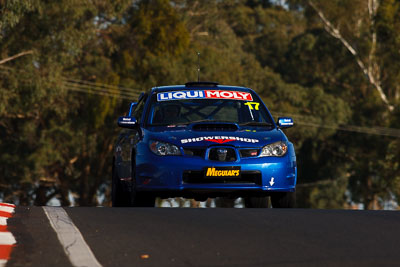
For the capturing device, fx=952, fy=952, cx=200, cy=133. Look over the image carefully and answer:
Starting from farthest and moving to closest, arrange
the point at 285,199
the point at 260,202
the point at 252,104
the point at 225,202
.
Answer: the point at 225,202 → the point at 260,202 → the point at 252,104 → the point at 285,199

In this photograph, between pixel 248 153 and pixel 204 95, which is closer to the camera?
pixel 248 153

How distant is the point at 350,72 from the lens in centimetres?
5344

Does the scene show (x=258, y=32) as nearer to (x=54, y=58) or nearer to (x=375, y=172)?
(x=375, y=172)

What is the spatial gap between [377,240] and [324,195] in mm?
51488

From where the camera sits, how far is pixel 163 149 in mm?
10789

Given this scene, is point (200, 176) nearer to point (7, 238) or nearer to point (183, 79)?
point (7, 238)

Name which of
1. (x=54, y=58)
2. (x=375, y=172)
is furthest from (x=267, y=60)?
(x=54, y=58)

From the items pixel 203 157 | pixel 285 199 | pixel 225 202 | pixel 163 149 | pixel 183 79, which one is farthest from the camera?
pixel 225 202

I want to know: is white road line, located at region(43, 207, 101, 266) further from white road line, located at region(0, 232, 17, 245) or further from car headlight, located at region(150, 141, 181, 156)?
car headlight, located at region(150, 141, 181, 156)

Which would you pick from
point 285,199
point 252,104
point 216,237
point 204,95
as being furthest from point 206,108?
point 216,237

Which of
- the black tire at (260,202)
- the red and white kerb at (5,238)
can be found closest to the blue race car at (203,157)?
the black tire at (260,202)

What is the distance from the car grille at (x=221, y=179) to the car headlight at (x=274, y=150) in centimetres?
25

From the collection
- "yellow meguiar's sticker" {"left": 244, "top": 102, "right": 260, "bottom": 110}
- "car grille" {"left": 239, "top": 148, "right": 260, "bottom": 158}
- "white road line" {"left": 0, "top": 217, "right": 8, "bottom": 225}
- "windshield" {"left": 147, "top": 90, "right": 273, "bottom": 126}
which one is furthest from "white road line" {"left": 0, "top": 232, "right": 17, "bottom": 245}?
"yellow meguiar's sticker" {"left": 244, "top": 102, "right": 260, "bottom": 110}

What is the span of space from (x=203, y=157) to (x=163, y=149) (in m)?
0.48
